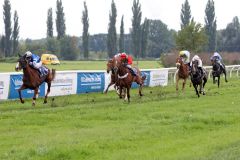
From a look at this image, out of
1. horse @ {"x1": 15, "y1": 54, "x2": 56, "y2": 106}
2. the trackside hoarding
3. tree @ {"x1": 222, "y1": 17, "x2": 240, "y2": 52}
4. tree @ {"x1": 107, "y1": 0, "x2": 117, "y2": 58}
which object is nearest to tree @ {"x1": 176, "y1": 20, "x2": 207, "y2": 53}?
the trackside hoarding

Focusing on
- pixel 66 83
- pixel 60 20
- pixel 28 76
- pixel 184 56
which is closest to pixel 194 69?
pixel 184 56

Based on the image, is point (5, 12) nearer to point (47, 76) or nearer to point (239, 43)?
point (239, 43)

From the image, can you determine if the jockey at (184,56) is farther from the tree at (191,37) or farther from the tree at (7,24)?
the tree at (7,24)

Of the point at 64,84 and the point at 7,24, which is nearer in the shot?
the point at 64,84

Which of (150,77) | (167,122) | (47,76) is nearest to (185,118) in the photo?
(167,122)

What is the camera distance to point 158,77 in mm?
34812

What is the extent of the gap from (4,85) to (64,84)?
4143mm

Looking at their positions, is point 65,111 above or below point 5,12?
below

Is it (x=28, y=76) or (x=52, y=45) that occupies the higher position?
(x=52, y=45)

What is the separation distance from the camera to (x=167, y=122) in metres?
14.9

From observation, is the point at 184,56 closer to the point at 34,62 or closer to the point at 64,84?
the point at 64,84

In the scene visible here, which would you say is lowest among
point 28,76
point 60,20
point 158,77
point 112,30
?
point 158,77

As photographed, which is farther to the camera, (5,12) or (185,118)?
(5,12)

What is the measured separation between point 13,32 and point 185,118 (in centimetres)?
7271
